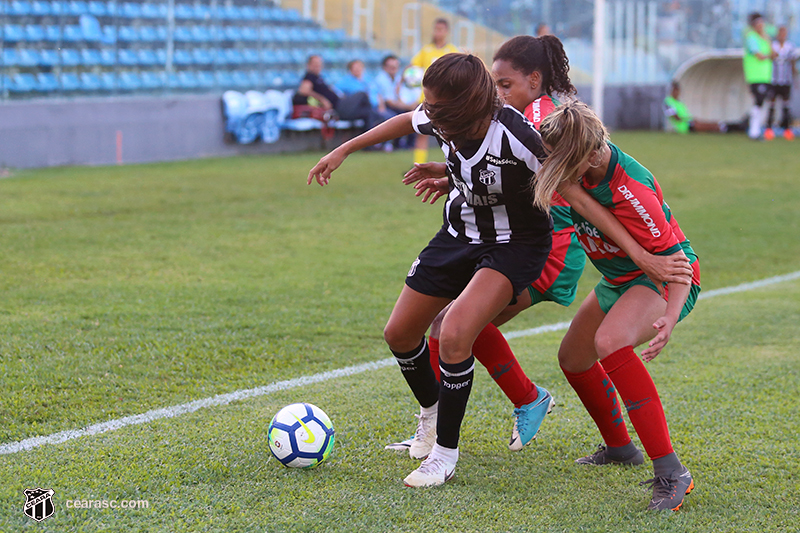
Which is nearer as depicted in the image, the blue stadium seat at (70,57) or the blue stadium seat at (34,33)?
the blue stadium seat at (34,33)

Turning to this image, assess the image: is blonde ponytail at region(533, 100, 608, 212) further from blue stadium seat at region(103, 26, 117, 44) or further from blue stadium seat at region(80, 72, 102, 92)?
blue stadium seat at region(103, 26, 117, 44)

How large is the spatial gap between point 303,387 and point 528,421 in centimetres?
125

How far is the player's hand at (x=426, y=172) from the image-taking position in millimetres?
3592

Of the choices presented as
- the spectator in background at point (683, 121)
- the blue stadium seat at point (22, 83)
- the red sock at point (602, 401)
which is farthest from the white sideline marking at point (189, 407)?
the spectator in background at point (683, 121)

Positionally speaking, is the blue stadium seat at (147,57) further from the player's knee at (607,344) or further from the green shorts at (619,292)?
the player's knee at (607,344)

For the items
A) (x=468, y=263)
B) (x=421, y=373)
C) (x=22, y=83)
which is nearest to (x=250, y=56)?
(x=22, y=83)

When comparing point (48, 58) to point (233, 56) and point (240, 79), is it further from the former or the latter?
point (233, 56)

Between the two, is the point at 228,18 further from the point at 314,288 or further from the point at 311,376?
the point at 311,376

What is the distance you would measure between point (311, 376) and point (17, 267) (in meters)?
3.20

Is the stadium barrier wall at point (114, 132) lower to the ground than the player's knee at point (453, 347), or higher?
higher

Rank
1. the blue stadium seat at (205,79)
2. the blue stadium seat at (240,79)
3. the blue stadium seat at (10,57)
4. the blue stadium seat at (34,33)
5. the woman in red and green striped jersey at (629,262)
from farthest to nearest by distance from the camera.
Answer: the blue stadium seat at (240,79)
the blue stadium seat at (205,79)
the blue stadium seat at (34,33)
the blue stadium seat at (10,57)
the woman in red and green striped jersey at (629,262)

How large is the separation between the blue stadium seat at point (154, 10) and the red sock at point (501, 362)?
1385cm

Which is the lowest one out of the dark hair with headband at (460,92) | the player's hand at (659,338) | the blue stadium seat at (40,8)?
the player's hand at (659,338)

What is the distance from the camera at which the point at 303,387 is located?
419cm
